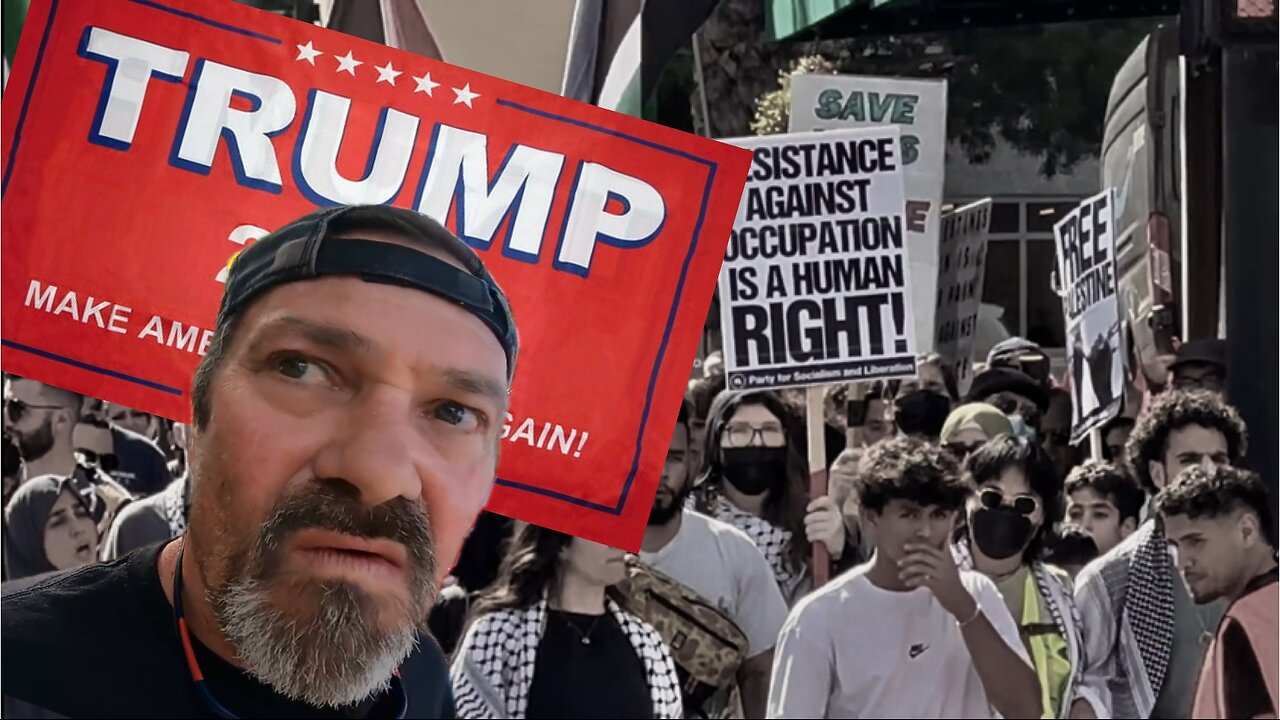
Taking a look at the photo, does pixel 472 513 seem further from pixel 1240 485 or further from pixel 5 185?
pixel 1240 485

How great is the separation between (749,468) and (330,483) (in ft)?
17.1

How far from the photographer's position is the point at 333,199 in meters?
3.03

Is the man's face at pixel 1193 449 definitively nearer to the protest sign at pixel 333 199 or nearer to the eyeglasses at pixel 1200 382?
the eyeglasses at pixel 1200 382

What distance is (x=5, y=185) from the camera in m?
3.01

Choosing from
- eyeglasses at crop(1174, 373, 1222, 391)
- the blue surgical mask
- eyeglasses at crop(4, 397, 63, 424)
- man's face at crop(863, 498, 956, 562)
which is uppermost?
eyeglasses at crop(1174, 373, 1222, 391)

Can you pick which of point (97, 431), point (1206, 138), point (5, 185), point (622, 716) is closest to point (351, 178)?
point (5, 185)

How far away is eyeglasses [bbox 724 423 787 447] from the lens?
783 centimetres

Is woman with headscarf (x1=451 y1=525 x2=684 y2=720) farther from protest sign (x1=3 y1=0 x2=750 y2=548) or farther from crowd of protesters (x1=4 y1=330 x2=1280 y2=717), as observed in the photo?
protest sign (x1=3 y1=0 x2=750 y2=548)

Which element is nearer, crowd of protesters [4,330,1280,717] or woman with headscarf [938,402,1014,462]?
crowd of protesters [4,330,1280,717]

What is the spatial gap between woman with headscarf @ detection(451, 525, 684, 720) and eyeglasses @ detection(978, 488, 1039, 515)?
131 cm

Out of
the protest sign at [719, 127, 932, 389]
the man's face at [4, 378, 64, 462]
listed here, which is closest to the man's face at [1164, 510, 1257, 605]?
the protest sign at [719, 127, 932, 389]

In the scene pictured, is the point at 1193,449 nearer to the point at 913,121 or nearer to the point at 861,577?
the point at 861,577

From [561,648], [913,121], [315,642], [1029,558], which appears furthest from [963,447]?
[315,642]

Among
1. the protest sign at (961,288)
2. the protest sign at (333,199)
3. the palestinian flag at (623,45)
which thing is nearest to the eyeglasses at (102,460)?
the palestinian flag at (623,45)
